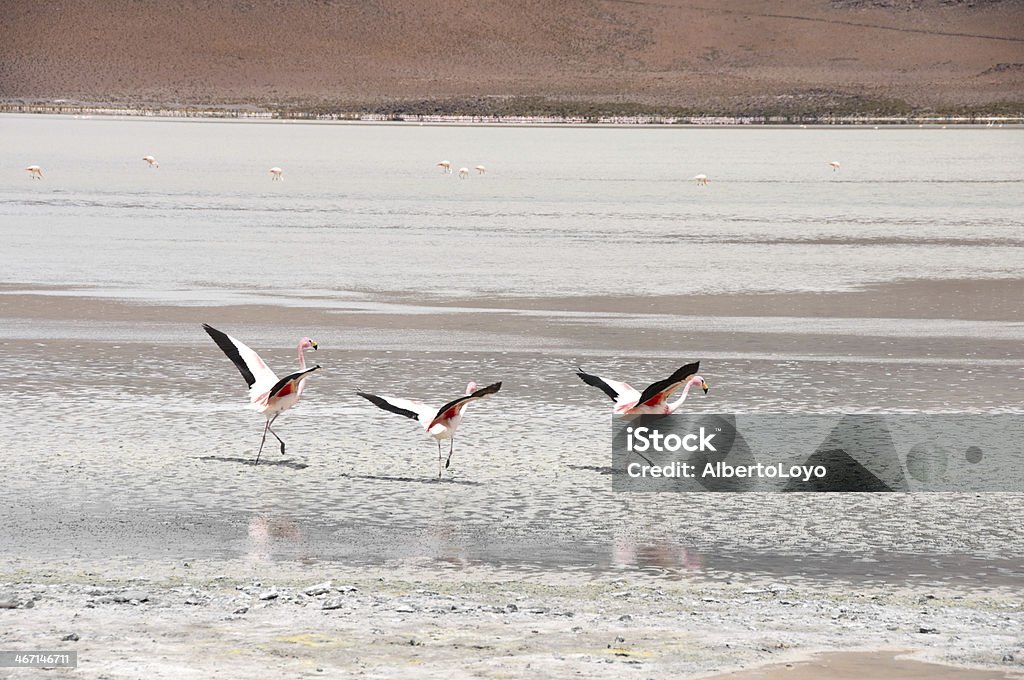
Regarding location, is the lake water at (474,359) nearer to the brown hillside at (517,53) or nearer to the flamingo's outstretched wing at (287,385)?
the flamingo's outstretched wing at (287,385)

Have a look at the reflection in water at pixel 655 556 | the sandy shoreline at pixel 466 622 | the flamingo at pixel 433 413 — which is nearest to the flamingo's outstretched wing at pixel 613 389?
the flamingo at pixel 433 413

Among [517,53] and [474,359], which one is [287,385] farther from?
[517,53]

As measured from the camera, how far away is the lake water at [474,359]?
6598 millimetres

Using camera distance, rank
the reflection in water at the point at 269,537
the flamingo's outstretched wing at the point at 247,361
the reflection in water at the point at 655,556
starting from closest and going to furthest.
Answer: the reflection in water at the point at 655,556
the reflection in water at the point at 269,537
the flamingo's outstretched wing at the point at 247,361

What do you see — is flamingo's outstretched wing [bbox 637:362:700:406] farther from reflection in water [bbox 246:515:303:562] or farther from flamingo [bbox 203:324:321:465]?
reflection in water [bbox 246:515:303:562]

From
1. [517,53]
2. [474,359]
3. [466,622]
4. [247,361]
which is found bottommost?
[466,622]

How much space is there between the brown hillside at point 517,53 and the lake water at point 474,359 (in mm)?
84791

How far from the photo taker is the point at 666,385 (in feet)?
23.7

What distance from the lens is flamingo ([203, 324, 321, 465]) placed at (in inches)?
294

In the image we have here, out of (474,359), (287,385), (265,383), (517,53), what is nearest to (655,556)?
(287,385)

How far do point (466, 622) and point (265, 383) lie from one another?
105 inches

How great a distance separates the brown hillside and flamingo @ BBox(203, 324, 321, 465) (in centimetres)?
9946

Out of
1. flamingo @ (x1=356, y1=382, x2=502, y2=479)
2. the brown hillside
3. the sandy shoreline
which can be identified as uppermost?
the brown hillside

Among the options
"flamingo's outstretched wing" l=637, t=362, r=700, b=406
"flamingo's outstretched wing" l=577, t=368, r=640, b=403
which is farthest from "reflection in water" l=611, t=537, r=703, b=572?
"flamingo's outstretched wing" l=577, t=368, r=640, b=403
